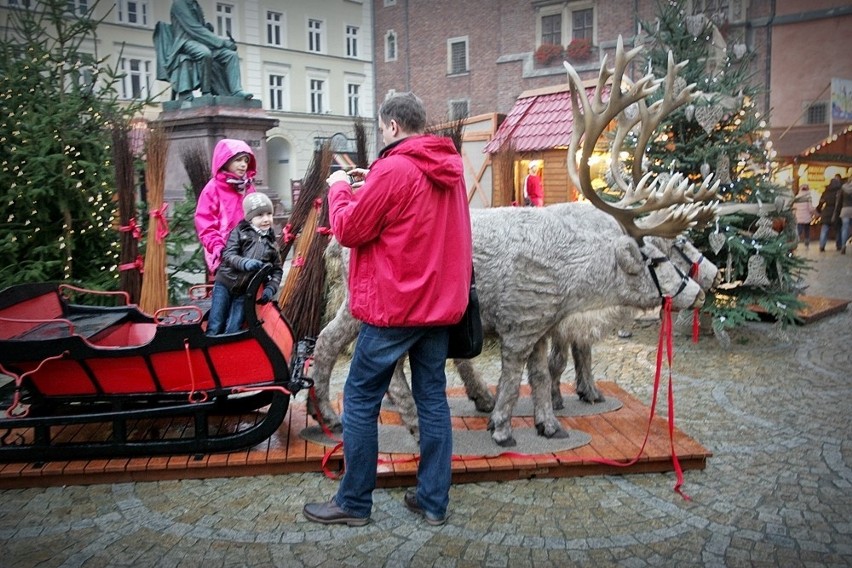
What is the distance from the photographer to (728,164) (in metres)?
6.36

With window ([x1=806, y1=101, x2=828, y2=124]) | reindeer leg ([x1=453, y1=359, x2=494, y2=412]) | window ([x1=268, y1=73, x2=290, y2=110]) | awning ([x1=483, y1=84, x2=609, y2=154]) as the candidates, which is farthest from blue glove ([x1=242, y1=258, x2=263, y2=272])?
window ([x1=806, y1=101, x2=828, y2=124])

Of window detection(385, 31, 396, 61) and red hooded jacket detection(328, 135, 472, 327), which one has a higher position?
window detection(385, 31, 396, 61)

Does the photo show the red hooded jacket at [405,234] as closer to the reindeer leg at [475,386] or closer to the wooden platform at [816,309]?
the reindeer leg at [475,386]

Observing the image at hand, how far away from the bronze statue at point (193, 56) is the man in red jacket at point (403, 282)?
566 cm

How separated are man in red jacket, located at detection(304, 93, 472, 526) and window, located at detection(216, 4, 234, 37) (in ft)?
19.2

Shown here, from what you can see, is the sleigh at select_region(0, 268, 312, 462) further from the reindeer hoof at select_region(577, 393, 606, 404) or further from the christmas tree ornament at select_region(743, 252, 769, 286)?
the christmas tree ornament at select_region(743, 252, 769, 286)

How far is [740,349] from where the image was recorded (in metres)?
6.19

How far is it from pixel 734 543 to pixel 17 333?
10.7 ft

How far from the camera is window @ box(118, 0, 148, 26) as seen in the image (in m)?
7.02

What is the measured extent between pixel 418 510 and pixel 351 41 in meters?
6.08

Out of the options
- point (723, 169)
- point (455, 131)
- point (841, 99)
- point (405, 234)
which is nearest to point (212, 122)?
point (455, 131)

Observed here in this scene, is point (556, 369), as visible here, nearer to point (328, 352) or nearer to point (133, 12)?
point (328, 352)

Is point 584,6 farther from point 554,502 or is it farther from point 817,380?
point 554,502

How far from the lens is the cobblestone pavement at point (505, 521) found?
8.86ft
